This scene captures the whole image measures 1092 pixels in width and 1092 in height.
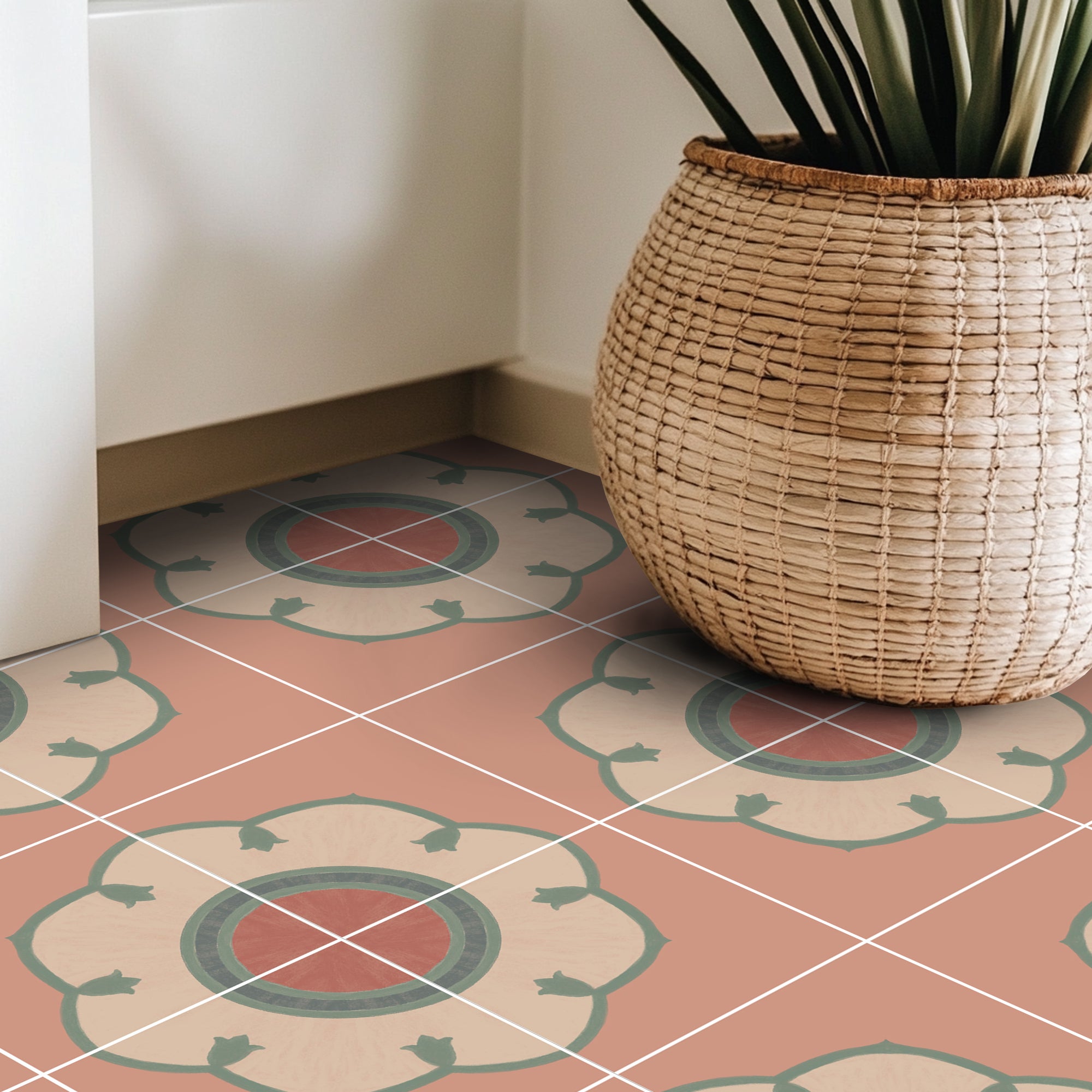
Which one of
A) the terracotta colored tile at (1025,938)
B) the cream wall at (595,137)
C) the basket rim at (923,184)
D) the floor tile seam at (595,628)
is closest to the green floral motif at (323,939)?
the terracotta colored tile at (1025,938)

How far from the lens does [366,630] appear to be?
176 cm

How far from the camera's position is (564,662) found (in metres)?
1.70

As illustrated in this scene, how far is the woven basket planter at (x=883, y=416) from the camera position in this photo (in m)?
1.42

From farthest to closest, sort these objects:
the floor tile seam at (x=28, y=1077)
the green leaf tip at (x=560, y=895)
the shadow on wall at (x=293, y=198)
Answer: the shadow on wall at (x=293, y=198)
the green leaf tip at (x=560, y=895)
the floor tile seam at (x=28, y=1077)

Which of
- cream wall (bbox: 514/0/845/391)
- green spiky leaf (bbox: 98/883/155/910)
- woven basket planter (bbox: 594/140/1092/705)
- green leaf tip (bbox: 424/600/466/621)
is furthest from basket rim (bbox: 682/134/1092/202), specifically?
green spiky leaf (bbox: 98/883/155/910)

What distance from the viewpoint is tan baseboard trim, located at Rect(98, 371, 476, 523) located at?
6.60 ft

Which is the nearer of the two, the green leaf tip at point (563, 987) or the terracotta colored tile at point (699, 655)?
the green leaf tip at point (563, 987)

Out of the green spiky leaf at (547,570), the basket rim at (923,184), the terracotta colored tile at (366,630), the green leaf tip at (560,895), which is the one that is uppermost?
the basket rim at (923,184)

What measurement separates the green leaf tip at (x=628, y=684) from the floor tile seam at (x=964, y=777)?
0.61 feet

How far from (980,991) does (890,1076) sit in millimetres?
128

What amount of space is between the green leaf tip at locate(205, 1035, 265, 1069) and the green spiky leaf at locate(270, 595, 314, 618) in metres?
0.68

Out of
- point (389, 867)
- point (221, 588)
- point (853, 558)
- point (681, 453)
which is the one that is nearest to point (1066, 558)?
point (853, 558)

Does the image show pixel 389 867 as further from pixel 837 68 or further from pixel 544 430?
pixel 544 430

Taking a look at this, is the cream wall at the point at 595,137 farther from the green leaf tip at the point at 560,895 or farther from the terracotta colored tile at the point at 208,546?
the green leaf tip at the point at 560,895
